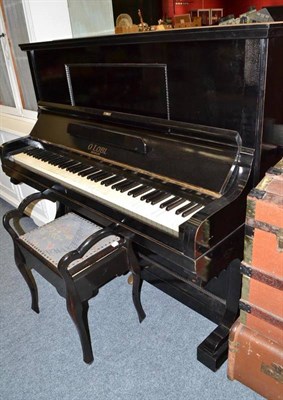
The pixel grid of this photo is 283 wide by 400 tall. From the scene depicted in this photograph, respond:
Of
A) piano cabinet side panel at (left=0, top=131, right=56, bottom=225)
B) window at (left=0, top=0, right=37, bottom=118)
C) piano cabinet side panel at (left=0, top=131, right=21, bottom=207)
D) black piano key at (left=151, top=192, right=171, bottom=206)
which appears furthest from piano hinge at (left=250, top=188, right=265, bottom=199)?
piano cabinet side panel at (left=0, top=131, right=21, bottom=207)

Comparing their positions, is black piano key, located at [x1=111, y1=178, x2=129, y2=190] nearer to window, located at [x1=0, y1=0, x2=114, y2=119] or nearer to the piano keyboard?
the piano keyboard

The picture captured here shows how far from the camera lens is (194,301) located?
170 cm

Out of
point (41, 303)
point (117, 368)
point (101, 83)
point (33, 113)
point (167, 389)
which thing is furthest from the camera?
point (33, 113)

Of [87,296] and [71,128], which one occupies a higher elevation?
[71,128]

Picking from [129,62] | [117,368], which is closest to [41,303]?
[117,368]

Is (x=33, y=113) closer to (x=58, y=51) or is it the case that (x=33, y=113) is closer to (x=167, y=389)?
(x=58, y=51)

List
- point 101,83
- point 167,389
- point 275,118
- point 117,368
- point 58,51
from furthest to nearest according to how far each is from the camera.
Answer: point 58,51
point 101,83
point 117,368
point 167,389
point 275,118

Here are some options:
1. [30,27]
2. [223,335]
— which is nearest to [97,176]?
[223,335]

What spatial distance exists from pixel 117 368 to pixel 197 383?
36 centimetres

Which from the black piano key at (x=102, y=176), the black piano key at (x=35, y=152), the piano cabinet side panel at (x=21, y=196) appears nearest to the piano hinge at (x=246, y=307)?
the black piano key at (x=102, y=176)

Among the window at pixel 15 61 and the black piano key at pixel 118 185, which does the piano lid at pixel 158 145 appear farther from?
the window at pixel 15 61

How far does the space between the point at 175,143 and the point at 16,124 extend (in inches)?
70.2

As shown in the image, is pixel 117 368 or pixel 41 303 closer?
pixel 117 368

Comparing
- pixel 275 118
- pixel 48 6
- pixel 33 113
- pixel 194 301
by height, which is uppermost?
pixel 48 6
